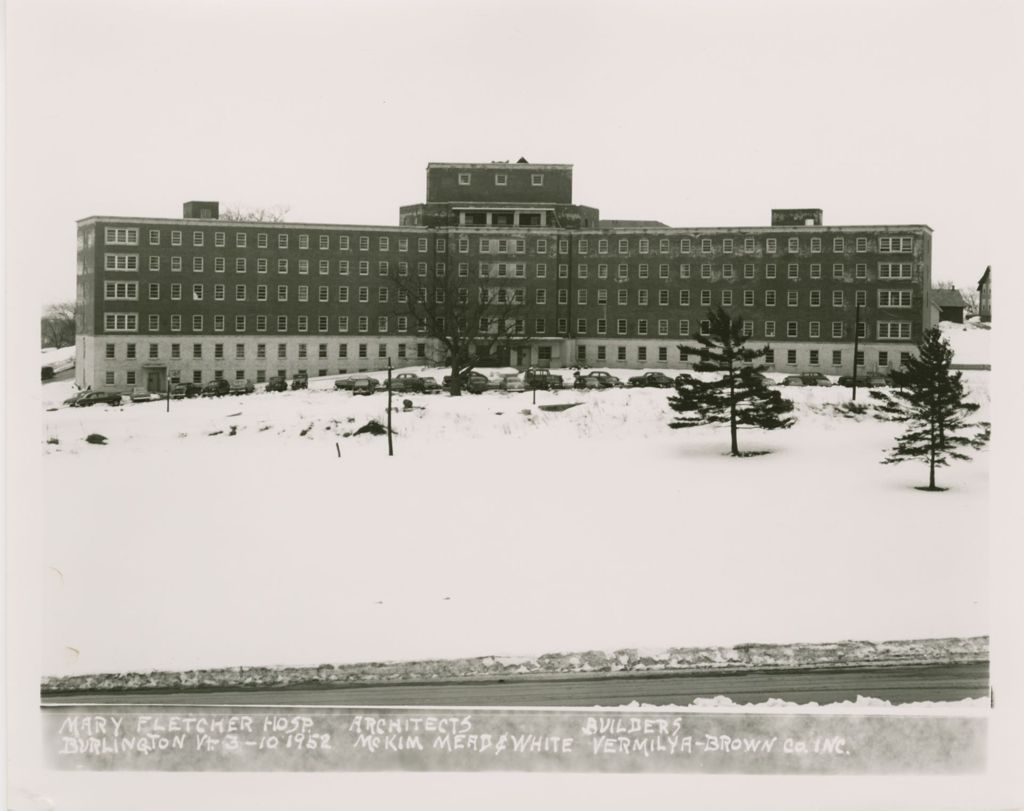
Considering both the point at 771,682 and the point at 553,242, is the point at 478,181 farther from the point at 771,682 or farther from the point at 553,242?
the point at 771,682

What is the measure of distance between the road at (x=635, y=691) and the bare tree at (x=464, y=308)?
599cm

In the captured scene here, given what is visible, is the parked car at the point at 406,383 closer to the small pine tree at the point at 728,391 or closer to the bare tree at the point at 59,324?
the small pine tree at the point at 728,391

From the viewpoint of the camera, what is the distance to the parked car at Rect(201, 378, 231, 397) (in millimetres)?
11867

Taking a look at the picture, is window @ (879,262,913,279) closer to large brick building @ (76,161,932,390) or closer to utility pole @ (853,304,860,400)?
large brick building @ (76,161,932,390)

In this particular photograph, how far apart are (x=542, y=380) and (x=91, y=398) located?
543 centimetres

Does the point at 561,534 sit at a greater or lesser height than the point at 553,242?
lesser

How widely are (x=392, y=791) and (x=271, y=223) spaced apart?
263 inches

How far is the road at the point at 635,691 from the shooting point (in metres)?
8.23

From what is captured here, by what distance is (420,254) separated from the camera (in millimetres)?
13750

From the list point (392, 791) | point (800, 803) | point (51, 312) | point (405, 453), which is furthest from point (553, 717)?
point (51, 312)

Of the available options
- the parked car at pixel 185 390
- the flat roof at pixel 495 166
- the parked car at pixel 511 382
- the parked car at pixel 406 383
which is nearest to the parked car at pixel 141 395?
the parked car at pixel 185 390

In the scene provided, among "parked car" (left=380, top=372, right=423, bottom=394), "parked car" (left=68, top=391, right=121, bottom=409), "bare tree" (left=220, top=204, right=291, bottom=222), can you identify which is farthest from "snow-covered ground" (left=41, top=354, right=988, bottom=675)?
"bare tree" (left=220, top=204, right=291, bottom=222)

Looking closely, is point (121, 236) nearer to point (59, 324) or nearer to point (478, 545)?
point (59, 324)

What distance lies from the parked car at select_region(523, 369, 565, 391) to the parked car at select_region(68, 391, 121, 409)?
4.78m
